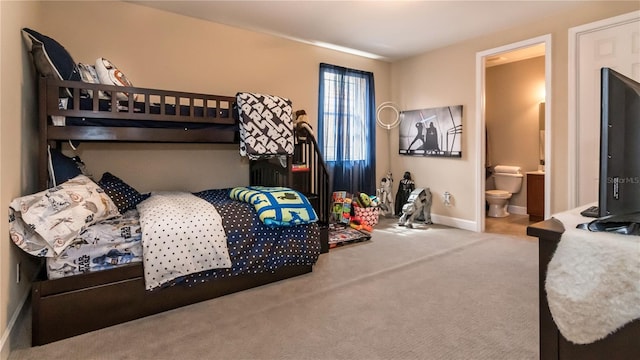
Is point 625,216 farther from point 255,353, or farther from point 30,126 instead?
point 30,126

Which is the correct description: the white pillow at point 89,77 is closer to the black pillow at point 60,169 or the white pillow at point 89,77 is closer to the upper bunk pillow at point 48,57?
the upper bunk pillow at point 48,57

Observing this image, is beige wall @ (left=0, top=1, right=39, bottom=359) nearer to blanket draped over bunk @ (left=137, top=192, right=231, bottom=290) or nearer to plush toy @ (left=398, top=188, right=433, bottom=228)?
blanket draped over bunk @ (left=137, top=192, right=231, bottom=290)

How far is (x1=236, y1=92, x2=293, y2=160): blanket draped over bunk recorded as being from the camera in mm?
3000

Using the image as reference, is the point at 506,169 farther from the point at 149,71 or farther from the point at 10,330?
the point at 10,330

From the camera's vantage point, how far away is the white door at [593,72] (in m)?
3.18

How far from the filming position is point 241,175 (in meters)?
3.99

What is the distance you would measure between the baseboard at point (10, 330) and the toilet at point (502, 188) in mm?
5524

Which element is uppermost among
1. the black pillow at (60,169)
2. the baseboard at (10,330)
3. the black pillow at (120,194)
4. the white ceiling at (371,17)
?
the white ceiling at (371,17)

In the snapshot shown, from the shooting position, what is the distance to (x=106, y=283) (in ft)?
6.78

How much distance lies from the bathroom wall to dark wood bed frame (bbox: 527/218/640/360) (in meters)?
5.06

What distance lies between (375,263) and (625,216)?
2219 millimetres

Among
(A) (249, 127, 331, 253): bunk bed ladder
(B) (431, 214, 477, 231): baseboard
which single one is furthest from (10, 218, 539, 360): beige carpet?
(B) (431, 214, 477, 231): baseboard

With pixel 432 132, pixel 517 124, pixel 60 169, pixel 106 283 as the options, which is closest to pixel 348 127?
pixel 432 132

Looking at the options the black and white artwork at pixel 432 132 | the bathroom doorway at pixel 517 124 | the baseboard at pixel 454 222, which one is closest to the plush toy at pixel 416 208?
the baseboard at pixel 454 222
